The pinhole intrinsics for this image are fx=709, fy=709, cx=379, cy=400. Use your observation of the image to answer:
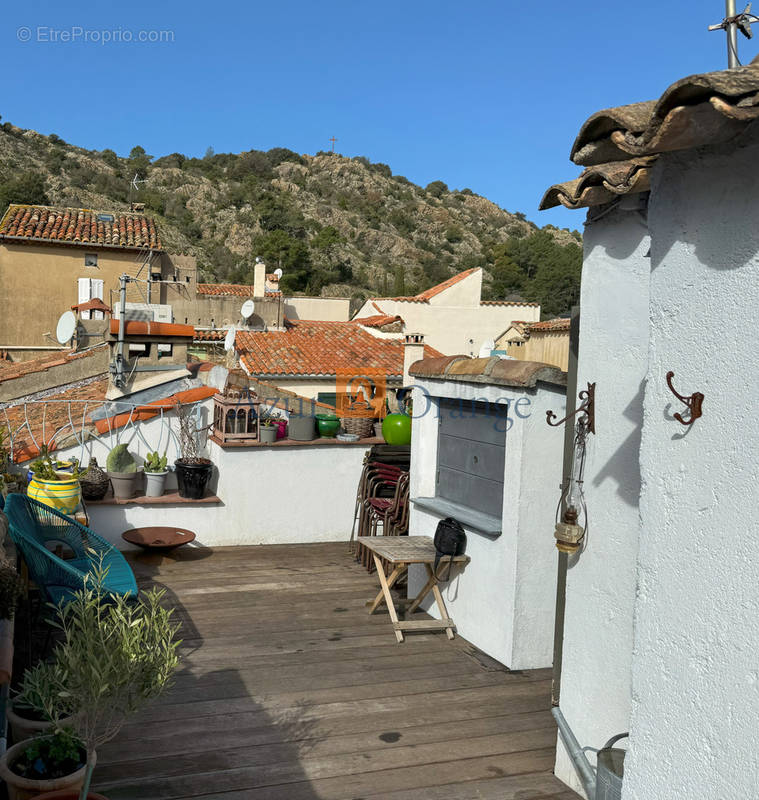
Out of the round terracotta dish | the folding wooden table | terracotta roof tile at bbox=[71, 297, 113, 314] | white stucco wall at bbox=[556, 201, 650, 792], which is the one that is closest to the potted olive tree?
white stucco wall at bbox=[556, 201, 650, 792]

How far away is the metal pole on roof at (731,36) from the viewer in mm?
2903

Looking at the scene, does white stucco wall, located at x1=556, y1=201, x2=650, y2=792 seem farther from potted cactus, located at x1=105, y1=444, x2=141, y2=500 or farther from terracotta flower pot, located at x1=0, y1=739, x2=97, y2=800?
potted cactus, located at x1=105, y1=444, x2=141, y2=500

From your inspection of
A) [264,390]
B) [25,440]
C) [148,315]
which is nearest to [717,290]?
[25,440]

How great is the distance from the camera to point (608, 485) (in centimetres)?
372

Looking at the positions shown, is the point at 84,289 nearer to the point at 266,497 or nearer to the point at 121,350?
the point at 121,350

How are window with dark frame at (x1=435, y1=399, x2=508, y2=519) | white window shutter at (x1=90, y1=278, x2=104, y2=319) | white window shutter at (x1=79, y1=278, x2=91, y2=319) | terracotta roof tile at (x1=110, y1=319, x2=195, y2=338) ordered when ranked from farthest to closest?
white window shutter at (x1=90, y1=278, x2=104, y2=319), white window shutter at (x1=79, y1=278, x2=91, y2=319), terracotta roof tile at (x1=110, y1=319, x2=195, y2=338), window with dark frame at (x1=435, y1=399, x2=508, y2=519)

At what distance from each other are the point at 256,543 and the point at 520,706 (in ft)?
15.4

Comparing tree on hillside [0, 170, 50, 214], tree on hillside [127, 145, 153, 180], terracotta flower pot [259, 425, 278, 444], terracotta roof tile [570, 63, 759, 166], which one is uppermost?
tree on hillside [127, 145, 153, 180]

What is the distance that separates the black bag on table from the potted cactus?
3.89 metres

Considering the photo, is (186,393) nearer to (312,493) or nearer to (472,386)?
(312,493)

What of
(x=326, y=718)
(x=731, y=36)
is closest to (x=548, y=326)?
(x=326, y=718)

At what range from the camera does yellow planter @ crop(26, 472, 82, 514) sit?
6.95 meters

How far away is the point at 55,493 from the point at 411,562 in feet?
12.1

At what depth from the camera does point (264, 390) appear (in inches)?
467
